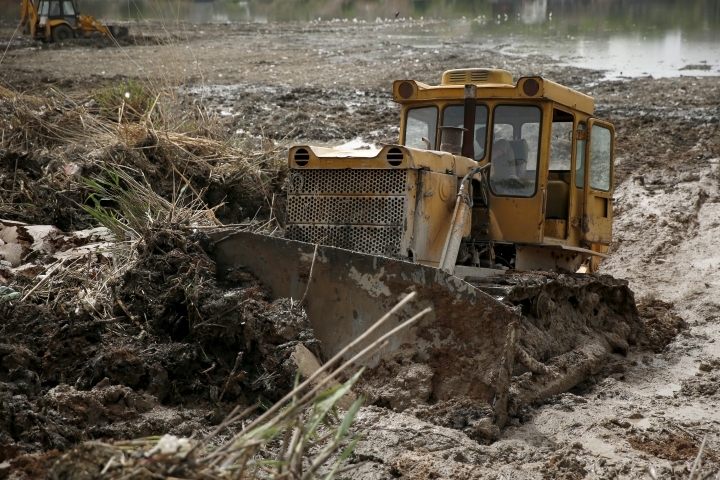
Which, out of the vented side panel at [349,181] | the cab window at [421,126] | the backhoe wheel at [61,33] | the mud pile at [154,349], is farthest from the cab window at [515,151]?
the backhoe wheel at [61,33]

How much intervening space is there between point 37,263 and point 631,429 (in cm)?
435

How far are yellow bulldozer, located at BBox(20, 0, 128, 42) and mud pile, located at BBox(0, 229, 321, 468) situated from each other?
22.3 m

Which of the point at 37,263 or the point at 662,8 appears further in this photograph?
the point at 662,8

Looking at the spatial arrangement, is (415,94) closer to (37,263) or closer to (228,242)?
(228,242)

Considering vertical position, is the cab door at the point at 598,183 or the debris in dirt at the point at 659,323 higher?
the cab door at the point at 598,183

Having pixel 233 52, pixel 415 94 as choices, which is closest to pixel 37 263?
pixel 415 94

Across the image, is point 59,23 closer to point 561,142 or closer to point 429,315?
point 561,142

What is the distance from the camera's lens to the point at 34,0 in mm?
28828

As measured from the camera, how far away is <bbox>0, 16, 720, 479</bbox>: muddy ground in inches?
194

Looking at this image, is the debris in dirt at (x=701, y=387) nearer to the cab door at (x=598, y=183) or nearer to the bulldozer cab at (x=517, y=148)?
the bulldozer cab at (x=517, y=148)

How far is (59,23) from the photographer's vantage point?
1050 inches

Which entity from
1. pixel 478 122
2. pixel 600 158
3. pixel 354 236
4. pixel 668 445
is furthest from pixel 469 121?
pixel 668 445

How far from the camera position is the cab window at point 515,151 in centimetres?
745

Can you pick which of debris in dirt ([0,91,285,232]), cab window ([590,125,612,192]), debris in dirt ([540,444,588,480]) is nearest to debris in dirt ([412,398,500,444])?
debris in dirt ([540,444,588,480])
